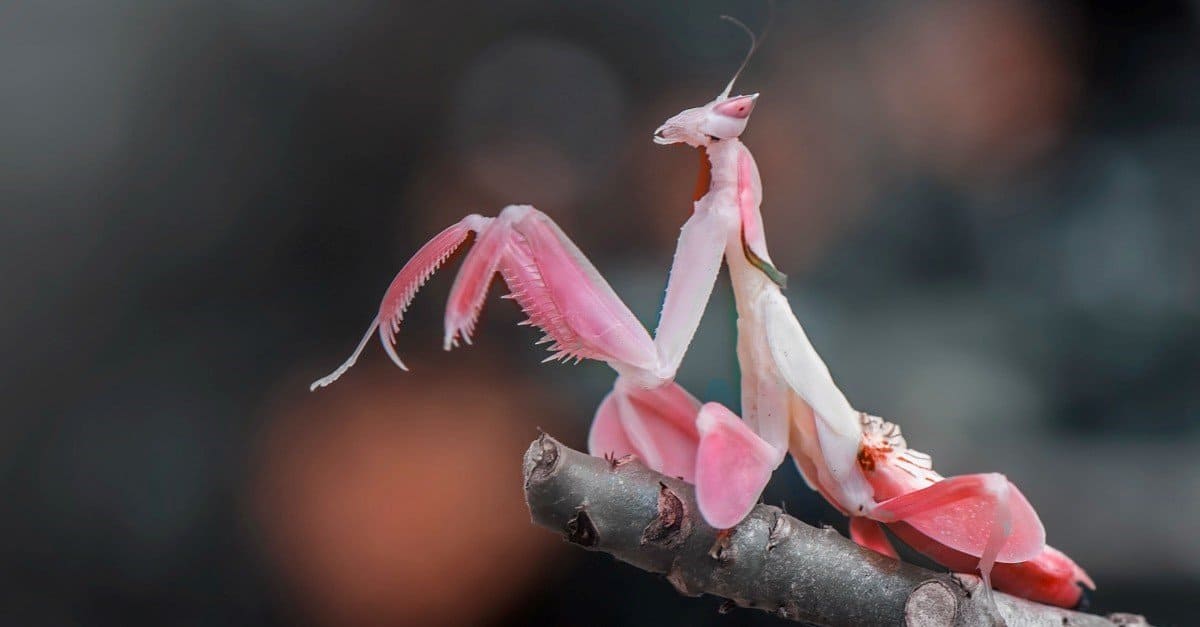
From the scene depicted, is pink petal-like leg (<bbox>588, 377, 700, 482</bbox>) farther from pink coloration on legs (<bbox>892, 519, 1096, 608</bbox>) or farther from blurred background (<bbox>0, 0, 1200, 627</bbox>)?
blurred background (<bbox>0, 0, 1200, 627</bbox>)

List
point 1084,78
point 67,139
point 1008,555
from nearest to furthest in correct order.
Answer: point 1008,555 < point 67,139 < point 1084,78

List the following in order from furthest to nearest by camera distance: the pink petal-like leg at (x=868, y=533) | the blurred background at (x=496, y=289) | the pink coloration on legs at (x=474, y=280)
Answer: the blurred background at (x=496, y=289)
the pink petal-like leg at (x=868, y=533)
the pink coloration on legs at (x=474, y=280)

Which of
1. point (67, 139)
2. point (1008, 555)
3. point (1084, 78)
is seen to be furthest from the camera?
point (1084, 78)

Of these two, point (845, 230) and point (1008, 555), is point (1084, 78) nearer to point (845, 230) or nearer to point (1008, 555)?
point (845, 230)

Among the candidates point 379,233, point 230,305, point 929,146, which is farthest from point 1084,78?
point 230,305

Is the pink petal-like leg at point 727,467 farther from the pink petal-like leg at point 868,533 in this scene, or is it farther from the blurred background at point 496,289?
Answer: the blurred background at point 496,289

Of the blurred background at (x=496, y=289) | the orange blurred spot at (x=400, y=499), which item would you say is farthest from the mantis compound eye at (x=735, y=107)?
the orange blurred spot at (x=400, y=499)
